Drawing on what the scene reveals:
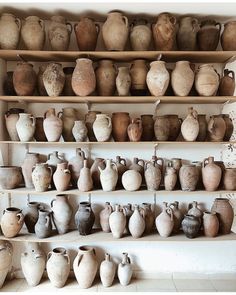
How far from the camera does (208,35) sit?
240cm

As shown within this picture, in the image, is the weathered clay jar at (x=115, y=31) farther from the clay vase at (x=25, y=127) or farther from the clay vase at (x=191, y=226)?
the clay vase at (x=191, y=226)

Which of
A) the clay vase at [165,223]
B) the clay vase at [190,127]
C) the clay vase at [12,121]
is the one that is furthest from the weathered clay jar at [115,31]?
the clay vase at [165,223]

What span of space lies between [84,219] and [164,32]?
1.54 meters

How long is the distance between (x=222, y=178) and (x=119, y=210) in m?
0.84

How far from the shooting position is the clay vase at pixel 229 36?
241 centimetres

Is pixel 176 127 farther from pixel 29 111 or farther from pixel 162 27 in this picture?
pixel 29 111

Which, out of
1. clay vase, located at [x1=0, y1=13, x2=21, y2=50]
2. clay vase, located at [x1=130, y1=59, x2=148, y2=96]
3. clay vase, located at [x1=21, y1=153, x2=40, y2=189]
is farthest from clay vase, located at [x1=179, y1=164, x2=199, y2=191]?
clay vase, located at [x1=0, y1=13, x2=21, y2=50]

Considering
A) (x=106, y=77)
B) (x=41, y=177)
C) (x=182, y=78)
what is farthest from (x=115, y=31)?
(x=41, y=177)

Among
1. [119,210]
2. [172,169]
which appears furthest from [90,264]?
[172,169]

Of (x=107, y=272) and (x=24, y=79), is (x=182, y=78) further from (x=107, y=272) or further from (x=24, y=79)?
(x=107, y=272)

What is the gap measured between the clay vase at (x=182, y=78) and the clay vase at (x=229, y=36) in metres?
0.34

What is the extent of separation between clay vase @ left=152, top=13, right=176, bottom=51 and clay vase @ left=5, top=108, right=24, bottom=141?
4.00ft

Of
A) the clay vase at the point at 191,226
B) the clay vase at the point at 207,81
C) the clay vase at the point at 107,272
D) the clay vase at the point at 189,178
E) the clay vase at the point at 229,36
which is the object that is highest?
the clay vase at the point at 229,36

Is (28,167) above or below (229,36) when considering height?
below
